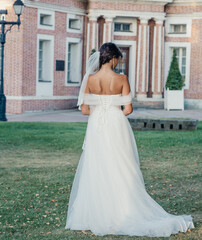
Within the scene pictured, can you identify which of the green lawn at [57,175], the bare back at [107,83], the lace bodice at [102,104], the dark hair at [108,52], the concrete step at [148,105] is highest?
the dark hair at [108,52]

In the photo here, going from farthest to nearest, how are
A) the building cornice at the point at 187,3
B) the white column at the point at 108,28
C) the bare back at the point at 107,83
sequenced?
1. the building cornice at the point at 187,3
2. the white column at the point at 108,28
3. the bare back at the point at 107,83

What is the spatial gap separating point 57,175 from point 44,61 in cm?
1527

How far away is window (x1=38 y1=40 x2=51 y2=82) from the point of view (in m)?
23.6

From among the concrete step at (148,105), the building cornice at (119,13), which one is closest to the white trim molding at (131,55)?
the concrete step at (148,105)

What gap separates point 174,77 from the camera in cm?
2484

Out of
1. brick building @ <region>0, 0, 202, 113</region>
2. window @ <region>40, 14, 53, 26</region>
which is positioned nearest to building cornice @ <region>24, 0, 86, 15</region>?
brick building @ <region>0, 0, 202, 113</region>

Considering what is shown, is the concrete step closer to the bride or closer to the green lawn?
the green lawn

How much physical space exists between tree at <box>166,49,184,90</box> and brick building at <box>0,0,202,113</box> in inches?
41.8

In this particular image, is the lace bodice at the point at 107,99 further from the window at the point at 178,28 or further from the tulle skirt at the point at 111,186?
the window at the point at 178,28

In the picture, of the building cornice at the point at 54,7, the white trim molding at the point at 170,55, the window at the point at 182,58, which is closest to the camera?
the building cornice at the point at 54,7

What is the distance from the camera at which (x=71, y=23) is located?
25062 millimetres

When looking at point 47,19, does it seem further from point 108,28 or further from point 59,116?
point 59,116

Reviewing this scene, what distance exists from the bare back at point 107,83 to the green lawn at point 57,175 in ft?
4.71

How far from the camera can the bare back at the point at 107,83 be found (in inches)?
227
